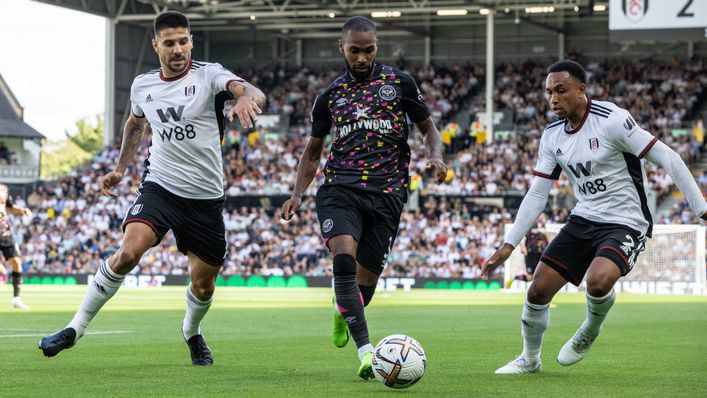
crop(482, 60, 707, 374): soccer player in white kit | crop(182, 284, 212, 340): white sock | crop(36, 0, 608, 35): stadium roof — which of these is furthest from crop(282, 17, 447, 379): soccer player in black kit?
crop(36, 0, 608, 35): stadium roof

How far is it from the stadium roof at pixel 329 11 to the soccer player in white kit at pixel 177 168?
1370 inches

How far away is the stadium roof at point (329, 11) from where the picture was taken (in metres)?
45.5

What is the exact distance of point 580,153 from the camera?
8641 millimetres

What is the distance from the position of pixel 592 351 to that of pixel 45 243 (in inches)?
1335

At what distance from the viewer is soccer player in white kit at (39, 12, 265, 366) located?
873cm

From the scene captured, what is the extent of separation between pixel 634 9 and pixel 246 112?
67.6 feet

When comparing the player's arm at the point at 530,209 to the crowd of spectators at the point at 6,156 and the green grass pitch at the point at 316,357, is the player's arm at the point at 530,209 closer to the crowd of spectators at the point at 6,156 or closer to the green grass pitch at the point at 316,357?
the green grass pitch at the point at 316,357

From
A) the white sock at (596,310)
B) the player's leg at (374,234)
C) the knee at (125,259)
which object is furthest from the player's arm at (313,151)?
the white sock at (596,310)

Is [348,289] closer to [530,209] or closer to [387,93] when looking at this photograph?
[387,93]

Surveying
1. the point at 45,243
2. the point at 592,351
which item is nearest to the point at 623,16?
the point at 592,351

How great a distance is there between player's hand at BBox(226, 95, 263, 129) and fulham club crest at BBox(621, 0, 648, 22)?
66.6ft

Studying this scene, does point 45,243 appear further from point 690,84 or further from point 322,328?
point 322,328

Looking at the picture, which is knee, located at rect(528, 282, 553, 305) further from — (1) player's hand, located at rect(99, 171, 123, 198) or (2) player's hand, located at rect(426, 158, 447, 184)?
(1) player's hand, located at rect(99, 171, 123, 198)

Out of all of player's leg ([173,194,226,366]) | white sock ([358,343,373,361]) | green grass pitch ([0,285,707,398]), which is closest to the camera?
green grass pitch ([0,285,707,398])
